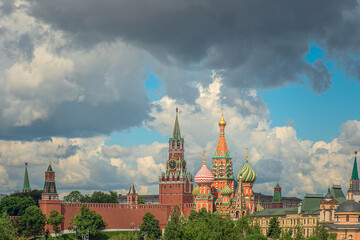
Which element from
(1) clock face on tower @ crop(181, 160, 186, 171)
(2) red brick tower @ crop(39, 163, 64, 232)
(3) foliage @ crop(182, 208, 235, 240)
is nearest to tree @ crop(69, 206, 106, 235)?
(2) red brick tower @ crop(39, 163, 64, 232)

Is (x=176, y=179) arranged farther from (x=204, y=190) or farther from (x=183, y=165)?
(x=204, y=190)

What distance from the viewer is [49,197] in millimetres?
131500

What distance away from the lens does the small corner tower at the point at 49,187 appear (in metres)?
132

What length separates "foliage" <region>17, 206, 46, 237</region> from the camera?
403 feet

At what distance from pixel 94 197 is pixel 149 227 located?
96.9 ft

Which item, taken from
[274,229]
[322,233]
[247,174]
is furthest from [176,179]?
[322,233]

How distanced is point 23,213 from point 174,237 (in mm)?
38095

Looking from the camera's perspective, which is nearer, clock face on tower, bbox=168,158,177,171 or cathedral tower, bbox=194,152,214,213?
cathedral tower, bbox=194,152,214,213

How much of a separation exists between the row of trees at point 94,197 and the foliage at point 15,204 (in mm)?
26777

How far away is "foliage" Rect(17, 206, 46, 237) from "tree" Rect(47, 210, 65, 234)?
6.99 feet

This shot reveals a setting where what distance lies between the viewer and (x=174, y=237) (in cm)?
11106

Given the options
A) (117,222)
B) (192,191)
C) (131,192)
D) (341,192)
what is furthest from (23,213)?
(341,192)

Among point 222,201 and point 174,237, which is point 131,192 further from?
point 174,237

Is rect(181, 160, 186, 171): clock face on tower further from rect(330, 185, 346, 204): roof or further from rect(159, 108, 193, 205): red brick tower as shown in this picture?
rect(330, 185, 346, 204): roof
